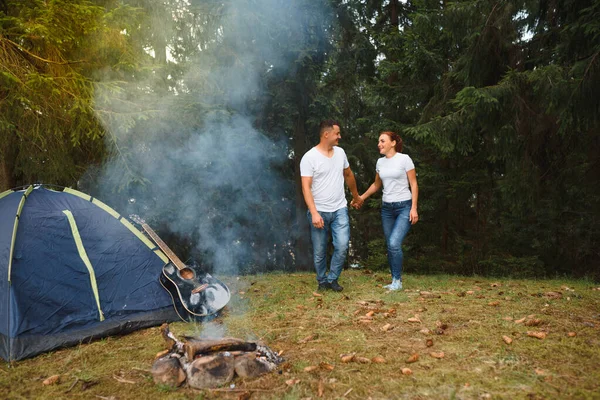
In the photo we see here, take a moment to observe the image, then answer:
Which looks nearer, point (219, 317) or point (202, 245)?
point (219, 317)

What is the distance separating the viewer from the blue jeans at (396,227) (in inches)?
211

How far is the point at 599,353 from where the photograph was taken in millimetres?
3000

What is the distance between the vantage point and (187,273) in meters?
4.75

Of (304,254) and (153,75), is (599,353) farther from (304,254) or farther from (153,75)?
(304,254)

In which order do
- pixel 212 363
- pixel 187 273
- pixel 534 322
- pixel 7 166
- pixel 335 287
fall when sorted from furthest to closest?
pixel 7 166
pixel 335 287
pixel 187 273
pixel 534 322
pixel 212 363

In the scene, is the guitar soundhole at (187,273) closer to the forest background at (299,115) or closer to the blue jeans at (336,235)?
the blue jeans at (336,235)

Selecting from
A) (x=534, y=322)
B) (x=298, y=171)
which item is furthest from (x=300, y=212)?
(x=534, y=322)

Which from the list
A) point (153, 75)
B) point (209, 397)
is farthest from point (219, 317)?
point (153, 75)

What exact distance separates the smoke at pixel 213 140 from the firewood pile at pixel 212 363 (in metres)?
4.57

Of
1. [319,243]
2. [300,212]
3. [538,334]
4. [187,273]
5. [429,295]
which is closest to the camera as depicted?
[538,334]

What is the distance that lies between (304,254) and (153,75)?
22.7 ft

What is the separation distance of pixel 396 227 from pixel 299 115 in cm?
689

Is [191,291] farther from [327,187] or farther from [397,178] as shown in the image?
[397,178]

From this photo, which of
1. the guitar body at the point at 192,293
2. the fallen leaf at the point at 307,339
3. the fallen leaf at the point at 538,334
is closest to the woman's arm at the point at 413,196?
Result: the fallen leaf at the point at 538,334
